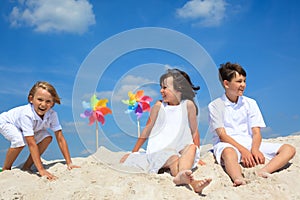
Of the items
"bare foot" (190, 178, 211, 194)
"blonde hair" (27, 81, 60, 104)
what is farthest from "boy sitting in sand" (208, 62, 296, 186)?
"blonde hair" (27, 81, 60, 104)

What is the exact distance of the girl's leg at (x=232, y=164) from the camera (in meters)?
2.53

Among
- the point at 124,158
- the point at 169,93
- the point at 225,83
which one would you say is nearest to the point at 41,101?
the point at 124,158

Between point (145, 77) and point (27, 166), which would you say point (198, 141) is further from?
point (27, 166)

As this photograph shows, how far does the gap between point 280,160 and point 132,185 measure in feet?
4.24

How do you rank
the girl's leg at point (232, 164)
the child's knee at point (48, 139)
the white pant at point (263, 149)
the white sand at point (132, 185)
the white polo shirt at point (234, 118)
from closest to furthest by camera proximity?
the white sand at point (132, 185) → the girl's leg at point (232, 164) → the white pant at point (263, 149) → the white polo shirt at point (234, 118) → the child's knee at point (48, 139)

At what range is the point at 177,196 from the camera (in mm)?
2096

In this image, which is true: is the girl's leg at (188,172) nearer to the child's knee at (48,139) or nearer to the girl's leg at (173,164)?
the girl's leg at (173,164)

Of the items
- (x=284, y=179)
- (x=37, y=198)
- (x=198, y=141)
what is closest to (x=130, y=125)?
(x=198, y=141)

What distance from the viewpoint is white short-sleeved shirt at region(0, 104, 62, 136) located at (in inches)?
124

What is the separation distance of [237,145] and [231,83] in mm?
622

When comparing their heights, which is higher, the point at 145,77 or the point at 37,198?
the point at 145,77

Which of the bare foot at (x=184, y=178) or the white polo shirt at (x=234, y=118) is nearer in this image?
the bare foot at (x=184, y=178)

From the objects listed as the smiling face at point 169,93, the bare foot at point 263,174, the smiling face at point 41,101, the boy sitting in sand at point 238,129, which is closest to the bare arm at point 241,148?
the boy sitting in sand at point 238,129

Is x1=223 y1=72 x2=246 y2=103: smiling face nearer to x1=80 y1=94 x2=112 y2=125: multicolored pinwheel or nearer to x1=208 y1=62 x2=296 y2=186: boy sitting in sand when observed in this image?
x1=208 y1=62 x2=296 y2=186: boy sitting in sand
